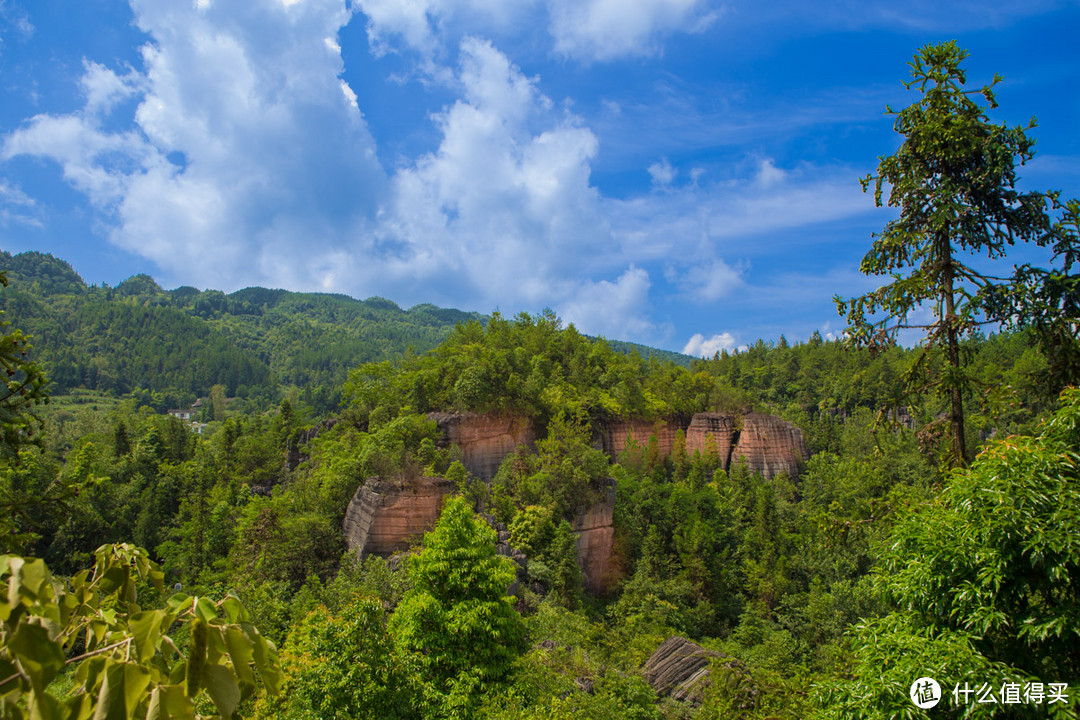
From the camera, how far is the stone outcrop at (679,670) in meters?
17.2

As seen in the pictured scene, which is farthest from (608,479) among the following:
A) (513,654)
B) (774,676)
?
(774,676)

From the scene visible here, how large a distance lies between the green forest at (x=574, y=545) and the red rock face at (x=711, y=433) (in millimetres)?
1649

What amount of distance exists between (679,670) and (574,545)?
28.9 feet

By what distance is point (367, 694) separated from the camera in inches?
398

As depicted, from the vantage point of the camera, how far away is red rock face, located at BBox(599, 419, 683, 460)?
4284cm

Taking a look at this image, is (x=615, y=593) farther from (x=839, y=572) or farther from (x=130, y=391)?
(x=130, y=391)

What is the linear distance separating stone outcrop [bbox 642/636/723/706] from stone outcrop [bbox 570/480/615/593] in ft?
28.2

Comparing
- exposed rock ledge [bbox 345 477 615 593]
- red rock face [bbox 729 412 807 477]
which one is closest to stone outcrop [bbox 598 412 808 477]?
red rock face [bbox 729 412 807 477]

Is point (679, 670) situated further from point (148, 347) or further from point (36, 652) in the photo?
point (148, 347)

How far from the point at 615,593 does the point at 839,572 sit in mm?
12667

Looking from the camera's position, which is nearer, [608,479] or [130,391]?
[608,479]

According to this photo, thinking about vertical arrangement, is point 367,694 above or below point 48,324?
below

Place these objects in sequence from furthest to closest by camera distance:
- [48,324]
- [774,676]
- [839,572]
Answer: [48,324]
[839,572]
[774,676]

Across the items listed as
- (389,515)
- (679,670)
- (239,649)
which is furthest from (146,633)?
(389,515)
